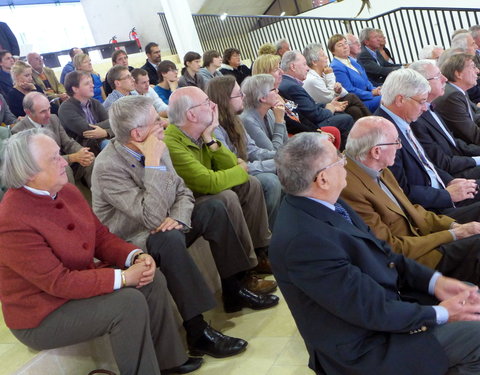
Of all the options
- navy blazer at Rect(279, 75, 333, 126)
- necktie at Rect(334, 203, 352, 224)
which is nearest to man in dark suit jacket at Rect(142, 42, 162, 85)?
navy blazer at Rect(279, 75, 333, 126)

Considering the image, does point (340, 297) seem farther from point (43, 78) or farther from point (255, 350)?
point (43, 78)

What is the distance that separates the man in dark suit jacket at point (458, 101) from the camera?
11.8ft

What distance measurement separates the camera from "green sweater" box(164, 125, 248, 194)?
277 cm

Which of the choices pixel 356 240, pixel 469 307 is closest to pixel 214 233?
pixel 356 240

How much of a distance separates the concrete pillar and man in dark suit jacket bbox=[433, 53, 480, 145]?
20.7 ft

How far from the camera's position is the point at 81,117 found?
13.4 feet

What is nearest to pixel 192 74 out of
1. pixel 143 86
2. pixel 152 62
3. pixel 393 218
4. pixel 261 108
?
pixel 143 86

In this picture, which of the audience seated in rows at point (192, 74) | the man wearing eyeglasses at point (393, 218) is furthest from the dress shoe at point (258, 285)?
the audience seated in rows at point (192, 74)

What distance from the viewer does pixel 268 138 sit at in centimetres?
359

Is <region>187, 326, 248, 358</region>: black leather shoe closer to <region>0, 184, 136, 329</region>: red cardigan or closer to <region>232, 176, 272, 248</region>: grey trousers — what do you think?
<region>0, 184, 136, 329</region>: red cardigan

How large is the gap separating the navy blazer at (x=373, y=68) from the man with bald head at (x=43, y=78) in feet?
11.9

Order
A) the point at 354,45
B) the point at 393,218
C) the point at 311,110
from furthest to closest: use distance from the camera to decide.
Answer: the point at 354,45 < the point at 311,110 < the point at 393,218

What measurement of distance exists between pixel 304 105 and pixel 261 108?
904 mm

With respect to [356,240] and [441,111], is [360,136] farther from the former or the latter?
[441,111]
